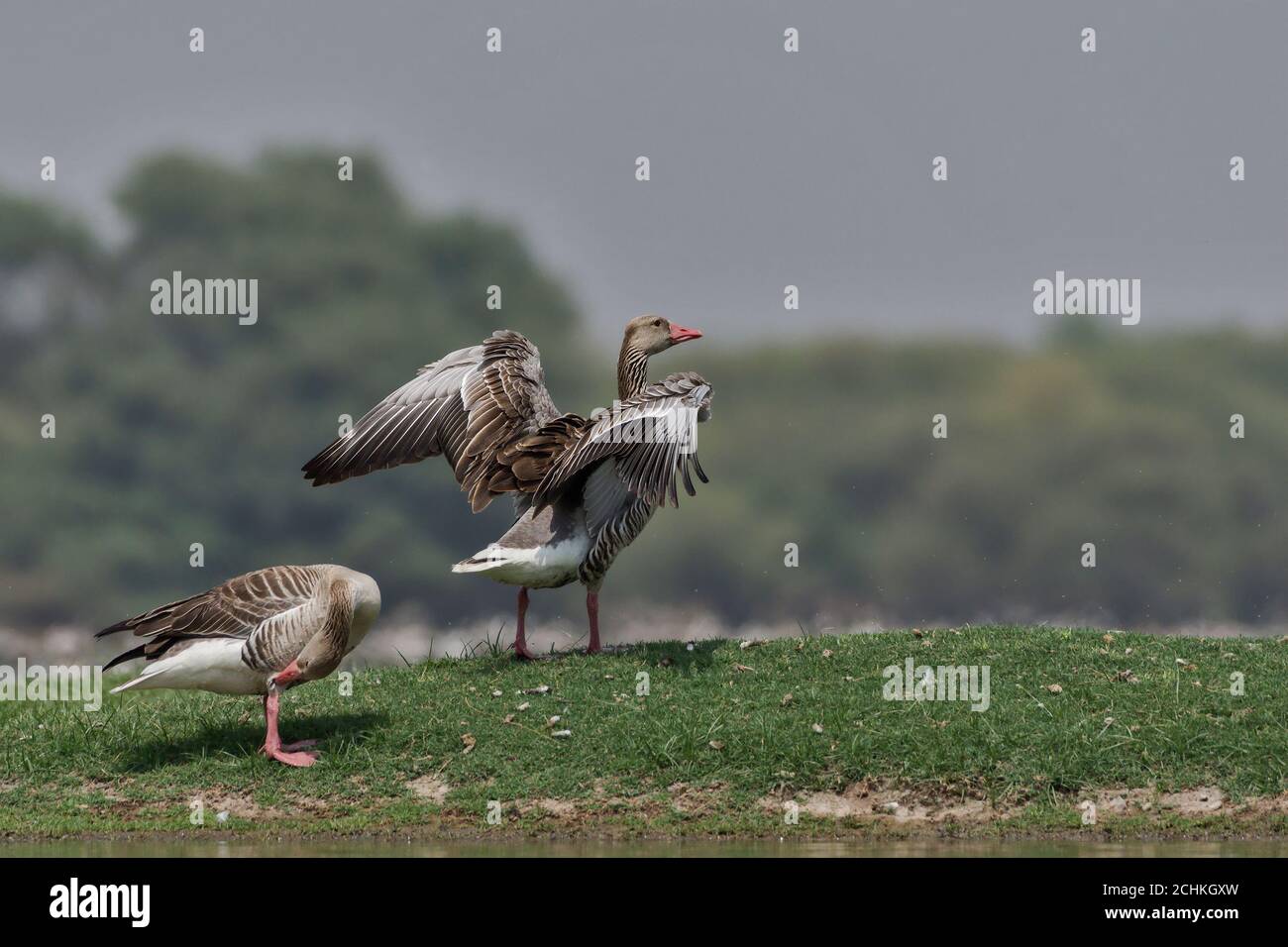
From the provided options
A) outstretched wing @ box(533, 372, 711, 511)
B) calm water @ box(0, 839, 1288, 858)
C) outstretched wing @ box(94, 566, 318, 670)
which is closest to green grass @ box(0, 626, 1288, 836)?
calm water @ box(0, 839, 1288, 858)

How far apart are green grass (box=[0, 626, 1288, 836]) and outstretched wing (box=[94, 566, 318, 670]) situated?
42.9 inches

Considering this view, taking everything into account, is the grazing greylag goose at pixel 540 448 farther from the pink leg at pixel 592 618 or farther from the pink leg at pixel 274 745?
the pink leg at pixel 274 745

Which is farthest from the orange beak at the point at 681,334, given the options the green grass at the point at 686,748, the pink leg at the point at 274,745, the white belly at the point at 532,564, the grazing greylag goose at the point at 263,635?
the pink leg at the point at 274,745

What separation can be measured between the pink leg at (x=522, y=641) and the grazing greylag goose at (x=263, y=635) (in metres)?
2.29

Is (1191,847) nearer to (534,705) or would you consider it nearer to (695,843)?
(695,843)

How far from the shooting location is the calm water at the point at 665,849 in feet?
34.2

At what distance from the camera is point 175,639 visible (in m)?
12.7

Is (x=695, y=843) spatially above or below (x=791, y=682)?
below

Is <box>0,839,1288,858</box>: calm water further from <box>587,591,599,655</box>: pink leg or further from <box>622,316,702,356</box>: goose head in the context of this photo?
<box>622,316,702,356</box>: goose head

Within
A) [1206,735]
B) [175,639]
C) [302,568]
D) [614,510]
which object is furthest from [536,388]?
[1206,735]

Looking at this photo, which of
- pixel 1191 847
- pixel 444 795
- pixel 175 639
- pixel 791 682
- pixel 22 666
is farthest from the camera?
pixel 22 666

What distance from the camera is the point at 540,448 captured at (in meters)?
15.1

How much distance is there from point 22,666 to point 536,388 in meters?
6.02

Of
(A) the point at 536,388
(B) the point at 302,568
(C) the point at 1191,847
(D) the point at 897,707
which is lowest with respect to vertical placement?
(C) the point at 1191,847
